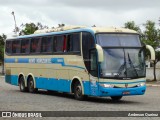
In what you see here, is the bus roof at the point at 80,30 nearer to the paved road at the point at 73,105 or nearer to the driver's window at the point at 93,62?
the driver's window at the point at 93,62

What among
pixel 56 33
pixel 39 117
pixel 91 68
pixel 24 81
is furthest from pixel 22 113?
pixel 24 81

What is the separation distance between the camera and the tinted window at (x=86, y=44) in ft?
70.1

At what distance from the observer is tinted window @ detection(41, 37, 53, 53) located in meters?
25.4

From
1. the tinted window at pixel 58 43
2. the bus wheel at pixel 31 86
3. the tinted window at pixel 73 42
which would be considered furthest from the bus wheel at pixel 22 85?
the tinted window at pixel 73 42

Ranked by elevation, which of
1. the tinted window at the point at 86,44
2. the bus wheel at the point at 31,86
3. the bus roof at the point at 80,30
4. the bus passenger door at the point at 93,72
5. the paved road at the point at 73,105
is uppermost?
the bus roof at the point at 80,30

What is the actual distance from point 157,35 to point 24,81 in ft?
66.7

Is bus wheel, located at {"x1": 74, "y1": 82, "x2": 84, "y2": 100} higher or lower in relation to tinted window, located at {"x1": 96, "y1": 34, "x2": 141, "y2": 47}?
lower

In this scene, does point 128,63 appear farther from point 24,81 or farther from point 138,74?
point 24,81

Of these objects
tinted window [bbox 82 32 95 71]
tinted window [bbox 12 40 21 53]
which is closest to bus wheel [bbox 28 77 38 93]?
tinted window [bbox 12 40 21 53]

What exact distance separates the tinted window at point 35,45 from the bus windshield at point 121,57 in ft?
20.7

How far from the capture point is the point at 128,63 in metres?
21.1

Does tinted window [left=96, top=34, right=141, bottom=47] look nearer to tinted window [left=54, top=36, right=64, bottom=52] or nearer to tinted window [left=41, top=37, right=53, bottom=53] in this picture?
tinted window [left=54, top=36, right=64, bottom=52]

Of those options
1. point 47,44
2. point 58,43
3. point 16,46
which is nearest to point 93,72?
point 58,43

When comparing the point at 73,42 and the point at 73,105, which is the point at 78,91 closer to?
the point at 73,42
